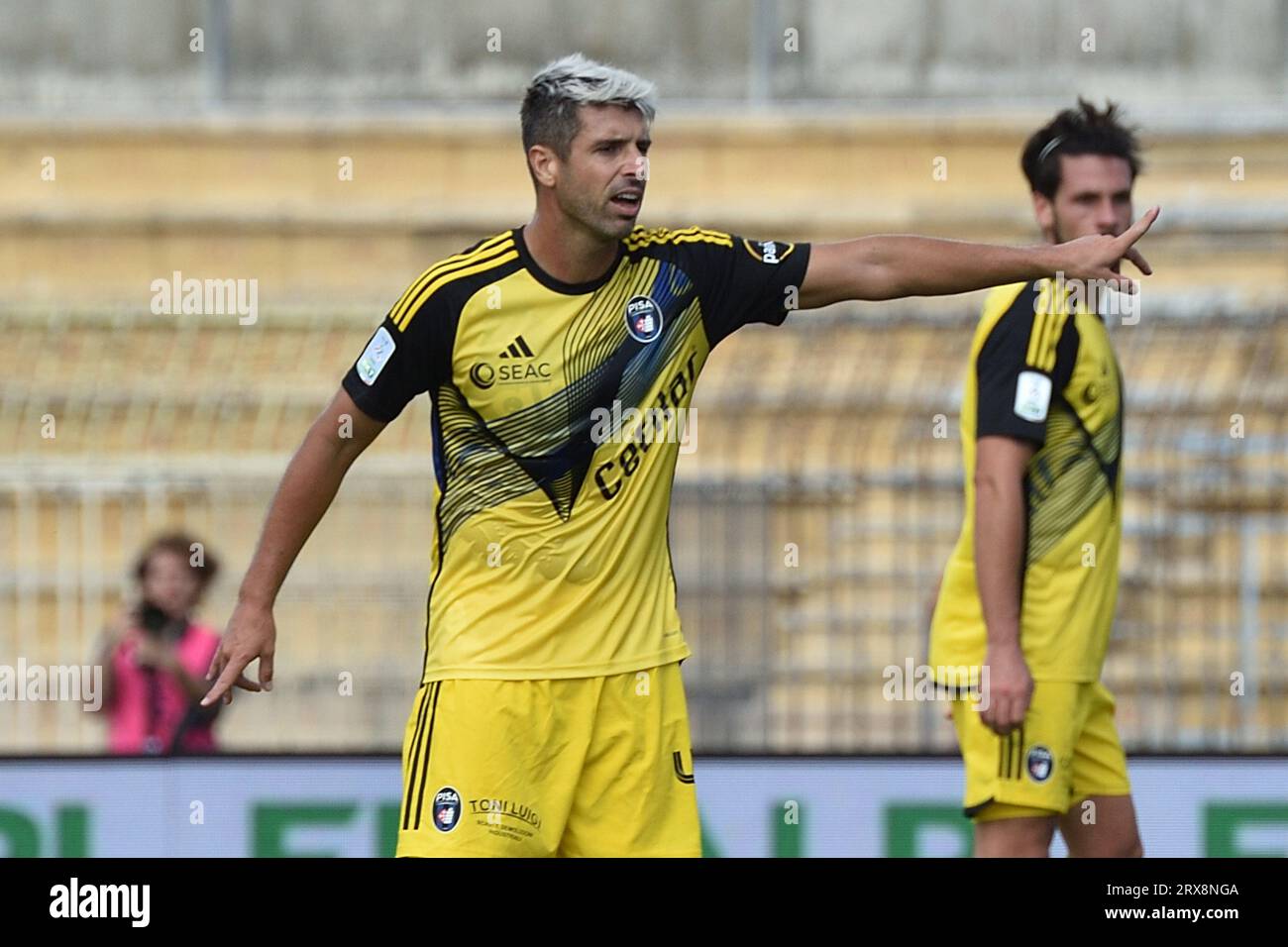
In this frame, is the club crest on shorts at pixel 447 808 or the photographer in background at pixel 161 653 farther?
the photographer in background at pixel 161 653

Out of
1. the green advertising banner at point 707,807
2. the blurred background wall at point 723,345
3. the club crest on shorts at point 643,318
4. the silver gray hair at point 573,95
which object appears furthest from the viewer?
the blurred background wall at point 723,345

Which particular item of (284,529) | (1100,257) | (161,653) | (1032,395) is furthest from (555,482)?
(161,653)

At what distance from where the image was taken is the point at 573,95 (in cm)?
449

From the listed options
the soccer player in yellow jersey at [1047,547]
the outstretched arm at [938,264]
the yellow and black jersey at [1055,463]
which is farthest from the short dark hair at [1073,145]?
the outstretched arm at [938,264]

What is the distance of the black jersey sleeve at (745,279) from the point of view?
4.65 meters

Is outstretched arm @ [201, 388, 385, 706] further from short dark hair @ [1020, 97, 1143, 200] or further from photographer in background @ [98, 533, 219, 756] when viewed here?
photographer in background @ [98, 533, 219, 756]

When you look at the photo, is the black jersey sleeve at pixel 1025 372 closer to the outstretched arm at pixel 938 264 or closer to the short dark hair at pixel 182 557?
the outstretched arm at pixel 938 264

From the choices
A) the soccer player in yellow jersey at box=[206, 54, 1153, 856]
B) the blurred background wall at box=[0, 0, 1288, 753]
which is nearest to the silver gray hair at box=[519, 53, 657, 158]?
the soccer player in yellow jersey at box=[206, 54, 1153, 856]

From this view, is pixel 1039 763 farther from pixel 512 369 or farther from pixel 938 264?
pixel 512 369

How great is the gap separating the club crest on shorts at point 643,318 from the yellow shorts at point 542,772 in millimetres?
671

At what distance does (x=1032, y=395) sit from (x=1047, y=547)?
375 millimetres

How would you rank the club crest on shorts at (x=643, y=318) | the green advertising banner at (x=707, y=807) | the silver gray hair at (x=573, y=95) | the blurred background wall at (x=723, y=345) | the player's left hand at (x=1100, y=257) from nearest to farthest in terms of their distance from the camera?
the player's left hand at (x=1100, y=257), the silver gray hair at (x=573, y=95), the club crest on shorts at (x=643, y=318), the green advertising banner at (x=707, y=807), the blurred background wall at (x=723, y=345)

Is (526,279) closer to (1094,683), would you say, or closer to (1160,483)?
(1094,683)

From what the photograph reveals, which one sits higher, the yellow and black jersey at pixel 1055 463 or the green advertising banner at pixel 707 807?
the yellow and black jersey at pixel 1055 463
